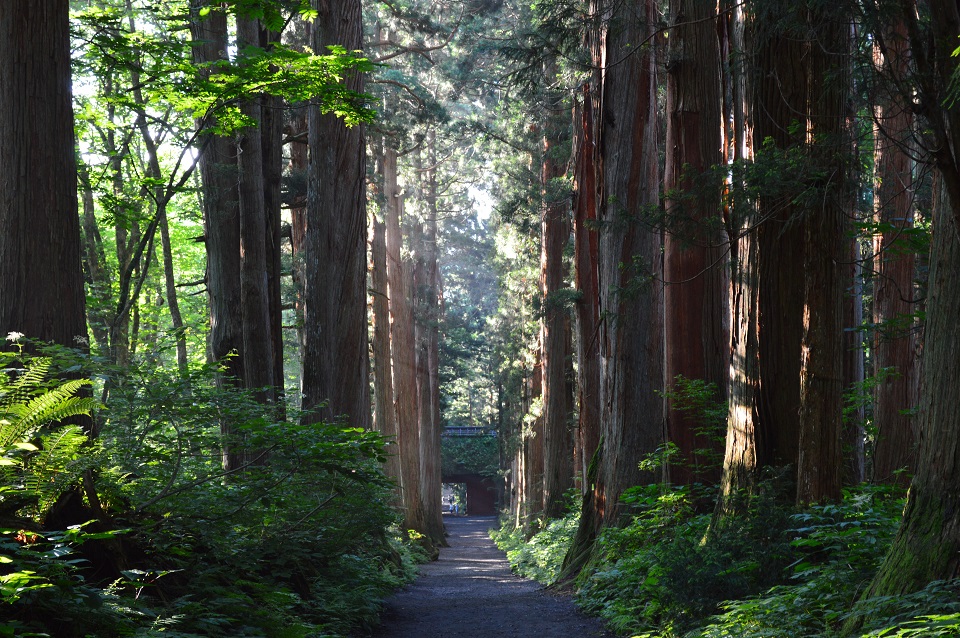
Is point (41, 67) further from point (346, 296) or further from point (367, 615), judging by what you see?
point (346, 296)

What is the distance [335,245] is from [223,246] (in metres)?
1.78

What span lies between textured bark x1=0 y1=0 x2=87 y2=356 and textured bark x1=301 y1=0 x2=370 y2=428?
6667 millimetres

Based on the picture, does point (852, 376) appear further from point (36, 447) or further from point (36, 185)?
point (36, 447)

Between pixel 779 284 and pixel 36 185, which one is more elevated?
pixel 36 185

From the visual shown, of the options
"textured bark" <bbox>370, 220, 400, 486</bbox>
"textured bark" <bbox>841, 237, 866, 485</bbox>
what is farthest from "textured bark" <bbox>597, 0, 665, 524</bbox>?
"textured bark" <bbox>370, 220, 400, 486</bbox>

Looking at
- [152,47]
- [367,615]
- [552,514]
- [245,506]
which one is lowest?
[552,514]

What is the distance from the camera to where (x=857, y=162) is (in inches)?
267

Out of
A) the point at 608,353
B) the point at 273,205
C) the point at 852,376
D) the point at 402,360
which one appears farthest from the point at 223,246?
the point at 402,360

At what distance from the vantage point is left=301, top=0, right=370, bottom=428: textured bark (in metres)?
12.8

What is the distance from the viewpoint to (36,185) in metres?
5.89

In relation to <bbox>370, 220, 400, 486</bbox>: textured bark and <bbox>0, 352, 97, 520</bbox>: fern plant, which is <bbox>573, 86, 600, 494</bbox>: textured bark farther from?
<bbox>0, 352, 97, 520</bbox>: fern plant

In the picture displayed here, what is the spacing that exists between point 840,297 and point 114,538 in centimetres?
588

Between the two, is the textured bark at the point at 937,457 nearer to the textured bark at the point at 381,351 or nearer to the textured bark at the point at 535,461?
the textured bark at the point at 381,351

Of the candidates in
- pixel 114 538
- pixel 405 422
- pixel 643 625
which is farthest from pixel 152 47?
Result: pixel 405 422
